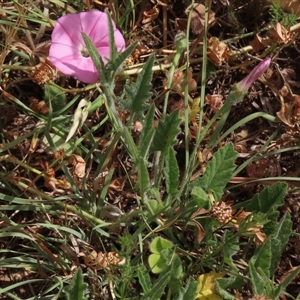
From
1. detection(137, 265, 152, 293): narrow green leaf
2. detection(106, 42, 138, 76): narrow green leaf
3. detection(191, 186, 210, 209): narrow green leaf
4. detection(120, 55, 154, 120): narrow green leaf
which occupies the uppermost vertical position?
detection(106, 42, 138, 76): narrow green leaf

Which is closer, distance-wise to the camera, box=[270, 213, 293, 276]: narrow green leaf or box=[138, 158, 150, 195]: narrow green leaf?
box=[138, 158, 150, 195]: narrow green leaf

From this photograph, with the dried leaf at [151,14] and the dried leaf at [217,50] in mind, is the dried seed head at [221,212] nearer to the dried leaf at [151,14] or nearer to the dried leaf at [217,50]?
the dried leaf at [217,50]

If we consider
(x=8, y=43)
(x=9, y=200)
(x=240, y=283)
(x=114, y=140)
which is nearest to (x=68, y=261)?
(x=9, y=200)

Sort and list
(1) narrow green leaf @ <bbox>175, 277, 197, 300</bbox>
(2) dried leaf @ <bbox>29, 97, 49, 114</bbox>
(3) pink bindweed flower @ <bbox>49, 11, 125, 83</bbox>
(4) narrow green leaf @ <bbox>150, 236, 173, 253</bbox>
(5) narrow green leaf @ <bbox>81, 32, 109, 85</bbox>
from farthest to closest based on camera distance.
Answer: (2) dried leaf @ <bbox>29, 97, 49, 114</bbox>
(3) pink bindweed flower @ <bbox>49, 11, 125, 83</bbox>
(4) narrow green leaf @ <bbox>150, 236, 173, 253</bbox>
(1) narrow green leaf @ <bbox>175, 277, 197, 300</bbox>
(5) narrow green leaf @ <bbox>81, 32, 109, 85</bbox>

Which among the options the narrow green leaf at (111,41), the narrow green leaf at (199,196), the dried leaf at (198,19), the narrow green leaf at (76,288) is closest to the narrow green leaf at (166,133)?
the narrow green leaf at (199,196)

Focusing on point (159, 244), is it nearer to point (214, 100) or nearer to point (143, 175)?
point (143, 175)

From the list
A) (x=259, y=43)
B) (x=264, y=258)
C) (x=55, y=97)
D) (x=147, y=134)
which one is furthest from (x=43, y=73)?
(x=264, y=258)

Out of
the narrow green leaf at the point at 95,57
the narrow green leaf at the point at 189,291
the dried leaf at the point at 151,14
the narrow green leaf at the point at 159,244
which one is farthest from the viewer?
the dried leaf at the point at 151,14

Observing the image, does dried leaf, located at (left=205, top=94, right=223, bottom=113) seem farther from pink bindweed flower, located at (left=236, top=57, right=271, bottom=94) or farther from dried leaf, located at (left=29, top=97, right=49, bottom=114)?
dried leaf, located at (left=29, top=97, right=49, bottom=114)

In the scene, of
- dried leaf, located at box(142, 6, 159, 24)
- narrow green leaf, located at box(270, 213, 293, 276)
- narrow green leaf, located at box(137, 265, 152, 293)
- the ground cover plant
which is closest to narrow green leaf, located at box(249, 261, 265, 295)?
the ground cover plant
